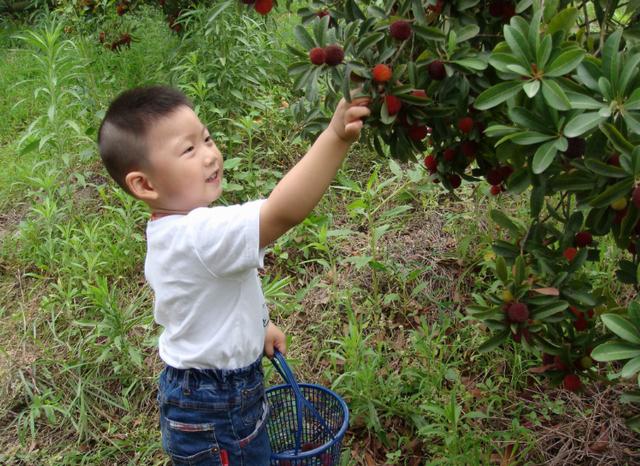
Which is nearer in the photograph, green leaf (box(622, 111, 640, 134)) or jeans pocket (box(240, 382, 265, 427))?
green leaf (box(622, 111, 640, 134))

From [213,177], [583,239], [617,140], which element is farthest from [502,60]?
[213,177]

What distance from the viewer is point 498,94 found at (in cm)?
135

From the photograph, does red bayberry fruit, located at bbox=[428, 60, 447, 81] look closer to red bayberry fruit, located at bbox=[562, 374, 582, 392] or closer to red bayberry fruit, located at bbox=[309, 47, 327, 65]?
red bayberry fruit, located at bbox=[309, 47, 327, 65]

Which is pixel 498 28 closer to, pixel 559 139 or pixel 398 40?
pixel 398 40

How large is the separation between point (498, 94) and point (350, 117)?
29 cm

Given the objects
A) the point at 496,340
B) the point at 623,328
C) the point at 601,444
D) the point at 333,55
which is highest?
the point at 333,55

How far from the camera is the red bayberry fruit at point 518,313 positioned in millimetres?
1525

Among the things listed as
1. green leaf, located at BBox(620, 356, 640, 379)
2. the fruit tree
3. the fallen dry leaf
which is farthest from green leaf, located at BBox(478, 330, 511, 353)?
the fallen dry leaf

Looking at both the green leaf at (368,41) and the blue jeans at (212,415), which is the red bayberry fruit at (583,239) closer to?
the green leaf at (368,41)

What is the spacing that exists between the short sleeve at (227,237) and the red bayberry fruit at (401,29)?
445mm

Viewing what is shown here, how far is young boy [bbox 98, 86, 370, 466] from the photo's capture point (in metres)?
1.67

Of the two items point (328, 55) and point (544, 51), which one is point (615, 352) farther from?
point (328, 55)

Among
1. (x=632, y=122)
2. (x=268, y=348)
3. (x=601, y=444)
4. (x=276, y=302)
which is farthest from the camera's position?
(x=276, y=302)

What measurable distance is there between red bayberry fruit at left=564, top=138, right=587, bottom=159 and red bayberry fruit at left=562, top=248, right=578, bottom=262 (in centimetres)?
28
